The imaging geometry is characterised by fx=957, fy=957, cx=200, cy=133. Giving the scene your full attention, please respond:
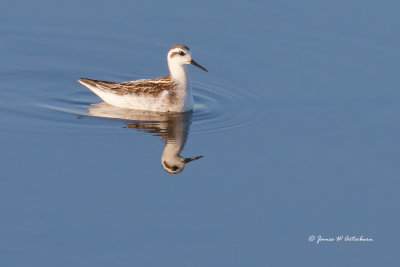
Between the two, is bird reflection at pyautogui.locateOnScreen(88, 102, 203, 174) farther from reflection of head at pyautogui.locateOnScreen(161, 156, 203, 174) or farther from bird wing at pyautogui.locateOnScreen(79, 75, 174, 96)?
bird wing at pyautogui.locateOnScreen(79, 75, 174, 96)

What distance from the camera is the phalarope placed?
74.6ft

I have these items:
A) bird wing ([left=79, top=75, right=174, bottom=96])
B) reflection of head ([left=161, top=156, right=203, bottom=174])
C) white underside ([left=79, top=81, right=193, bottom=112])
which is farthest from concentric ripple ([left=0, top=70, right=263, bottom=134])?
reflection of head ([left=161, top=156, right=203, bottom=174])

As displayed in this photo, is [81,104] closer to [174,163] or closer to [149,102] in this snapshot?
[149,102]

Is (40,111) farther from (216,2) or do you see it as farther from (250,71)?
(216,2)

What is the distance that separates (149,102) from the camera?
22.8m

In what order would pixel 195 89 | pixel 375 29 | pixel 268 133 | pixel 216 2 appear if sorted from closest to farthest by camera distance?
pixel 268 133 < pixel 195 89 < pixel 375 29 < pixel 216 2

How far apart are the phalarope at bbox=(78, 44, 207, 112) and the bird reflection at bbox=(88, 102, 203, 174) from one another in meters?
0.17

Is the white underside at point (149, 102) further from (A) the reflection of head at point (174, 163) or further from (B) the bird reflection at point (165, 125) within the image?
(A) the reflection of head at point (174, 163)

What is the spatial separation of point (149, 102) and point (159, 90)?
376 mm

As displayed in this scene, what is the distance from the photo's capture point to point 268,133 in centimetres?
2111

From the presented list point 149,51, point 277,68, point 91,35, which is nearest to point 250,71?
point 277,68

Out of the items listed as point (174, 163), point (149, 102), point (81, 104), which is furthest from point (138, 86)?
point (174, 163)

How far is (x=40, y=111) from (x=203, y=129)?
12.6ft

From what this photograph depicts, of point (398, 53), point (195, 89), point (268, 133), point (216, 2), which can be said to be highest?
point (216, 2)
